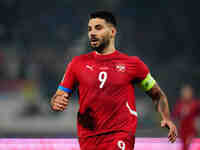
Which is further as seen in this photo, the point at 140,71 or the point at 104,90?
the point at 140,71

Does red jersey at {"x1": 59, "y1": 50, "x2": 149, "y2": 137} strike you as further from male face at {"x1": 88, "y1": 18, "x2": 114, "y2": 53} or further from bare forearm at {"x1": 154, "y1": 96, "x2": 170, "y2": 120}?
bare forearm at {"x1": 154, "y1": 96, "x2": 170, "y2": 120}

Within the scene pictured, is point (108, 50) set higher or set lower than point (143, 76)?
higher

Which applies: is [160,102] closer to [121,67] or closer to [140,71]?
[140,71]

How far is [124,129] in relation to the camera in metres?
3.06

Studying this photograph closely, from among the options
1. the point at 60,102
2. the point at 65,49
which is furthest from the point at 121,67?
the point at 65,49

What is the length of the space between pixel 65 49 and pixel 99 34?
1164cm

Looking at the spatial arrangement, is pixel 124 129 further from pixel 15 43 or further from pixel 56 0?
pixel 56 0

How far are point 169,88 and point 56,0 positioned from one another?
17.8 ft

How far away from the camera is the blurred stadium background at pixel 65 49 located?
13188mm

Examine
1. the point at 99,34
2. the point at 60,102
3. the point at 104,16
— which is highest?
the point at 104,16

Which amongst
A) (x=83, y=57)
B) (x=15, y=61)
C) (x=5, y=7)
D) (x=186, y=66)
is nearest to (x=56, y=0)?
(x=5, y=7)

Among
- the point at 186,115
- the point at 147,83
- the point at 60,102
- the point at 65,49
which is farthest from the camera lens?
the point at 65,49

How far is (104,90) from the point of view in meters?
3.07

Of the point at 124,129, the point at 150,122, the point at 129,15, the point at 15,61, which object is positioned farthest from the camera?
the point at 129,15
